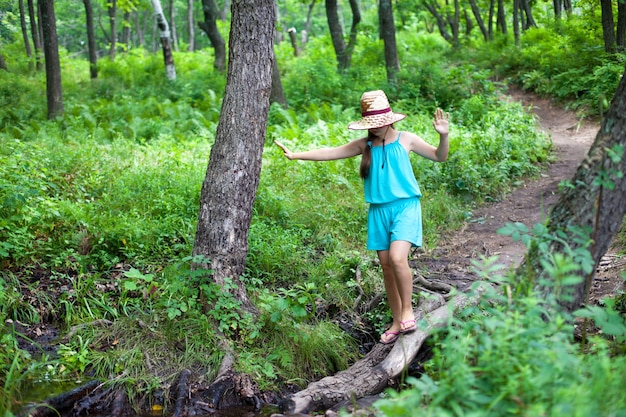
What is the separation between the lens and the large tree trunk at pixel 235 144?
18.4ft

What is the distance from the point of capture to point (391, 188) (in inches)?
202

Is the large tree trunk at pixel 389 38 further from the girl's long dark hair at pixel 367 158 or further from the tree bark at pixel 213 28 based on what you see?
the girl's long dark hair at pixel 367 158

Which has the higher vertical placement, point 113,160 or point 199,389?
point 113,160

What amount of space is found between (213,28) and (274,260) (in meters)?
14.9

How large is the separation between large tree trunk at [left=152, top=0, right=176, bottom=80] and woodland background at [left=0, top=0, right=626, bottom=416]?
13.3 feet

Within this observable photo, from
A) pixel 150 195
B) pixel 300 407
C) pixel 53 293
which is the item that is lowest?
pixel 300 407

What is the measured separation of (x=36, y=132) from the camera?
474 inches

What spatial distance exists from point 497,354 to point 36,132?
11.4m

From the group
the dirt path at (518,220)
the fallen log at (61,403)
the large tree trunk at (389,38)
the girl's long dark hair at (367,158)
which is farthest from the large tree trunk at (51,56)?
the girl's long dark hair at (367,158)

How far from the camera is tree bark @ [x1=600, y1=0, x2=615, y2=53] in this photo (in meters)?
13.7

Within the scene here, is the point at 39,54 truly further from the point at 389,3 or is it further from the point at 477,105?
the point at 477,105

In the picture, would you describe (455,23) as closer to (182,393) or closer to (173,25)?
(173,25)

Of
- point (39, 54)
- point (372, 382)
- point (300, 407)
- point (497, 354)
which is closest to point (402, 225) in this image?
point (372, 382)

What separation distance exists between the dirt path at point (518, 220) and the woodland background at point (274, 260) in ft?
0.88
